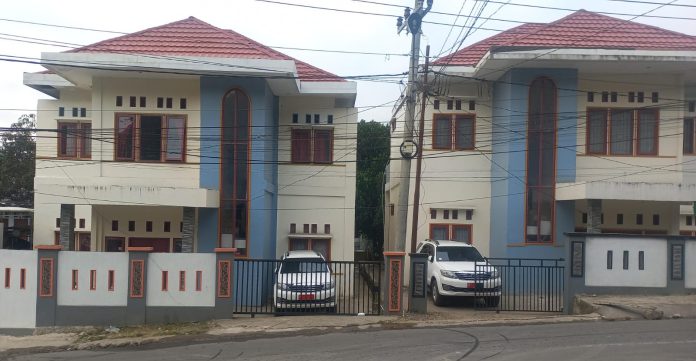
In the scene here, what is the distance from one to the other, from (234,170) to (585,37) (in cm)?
1301

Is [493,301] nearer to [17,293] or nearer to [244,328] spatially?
[244,328]

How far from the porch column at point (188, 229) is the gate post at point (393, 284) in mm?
7370

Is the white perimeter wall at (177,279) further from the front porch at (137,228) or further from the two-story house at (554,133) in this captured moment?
the two-story house at (554,133)

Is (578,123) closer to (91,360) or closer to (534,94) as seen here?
(534,94)

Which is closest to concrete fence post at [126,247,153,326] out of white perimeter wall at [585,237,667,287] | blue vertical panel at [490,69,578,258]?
white perimeter wall at [585,237,667,287]

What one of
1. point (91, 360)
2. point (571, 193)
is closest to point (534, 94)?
point (571, 193)

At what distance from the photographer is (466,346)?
36.7ft

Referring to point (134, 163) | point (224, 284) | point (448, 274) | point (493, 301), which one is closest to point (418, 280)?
point (448, 274)

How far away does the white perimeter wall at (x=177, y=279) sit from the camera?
49.8 feet

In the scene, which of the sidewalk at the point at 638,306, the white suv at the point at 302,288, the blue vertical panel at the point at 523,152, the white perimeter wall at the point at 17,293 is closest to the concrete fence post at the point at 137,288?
the white perimeter wall at the point at 17,293

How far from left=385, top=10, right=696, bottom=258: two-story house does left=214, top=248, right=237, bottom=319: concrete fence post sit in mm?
9957

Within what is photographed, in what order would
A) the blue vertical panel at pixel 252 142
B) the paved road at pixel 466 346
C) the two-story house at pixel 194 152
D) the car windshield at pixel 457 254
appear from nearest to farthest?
1. the paved road at pixel 466 346
2. the car windshield at pixel 457 254
3. the two-story house at pixel 194 152
4. the blue vertical panel at pixel 252 142

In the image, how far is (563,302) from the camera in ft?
54.4

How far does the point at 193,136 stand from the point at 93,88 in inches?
144
